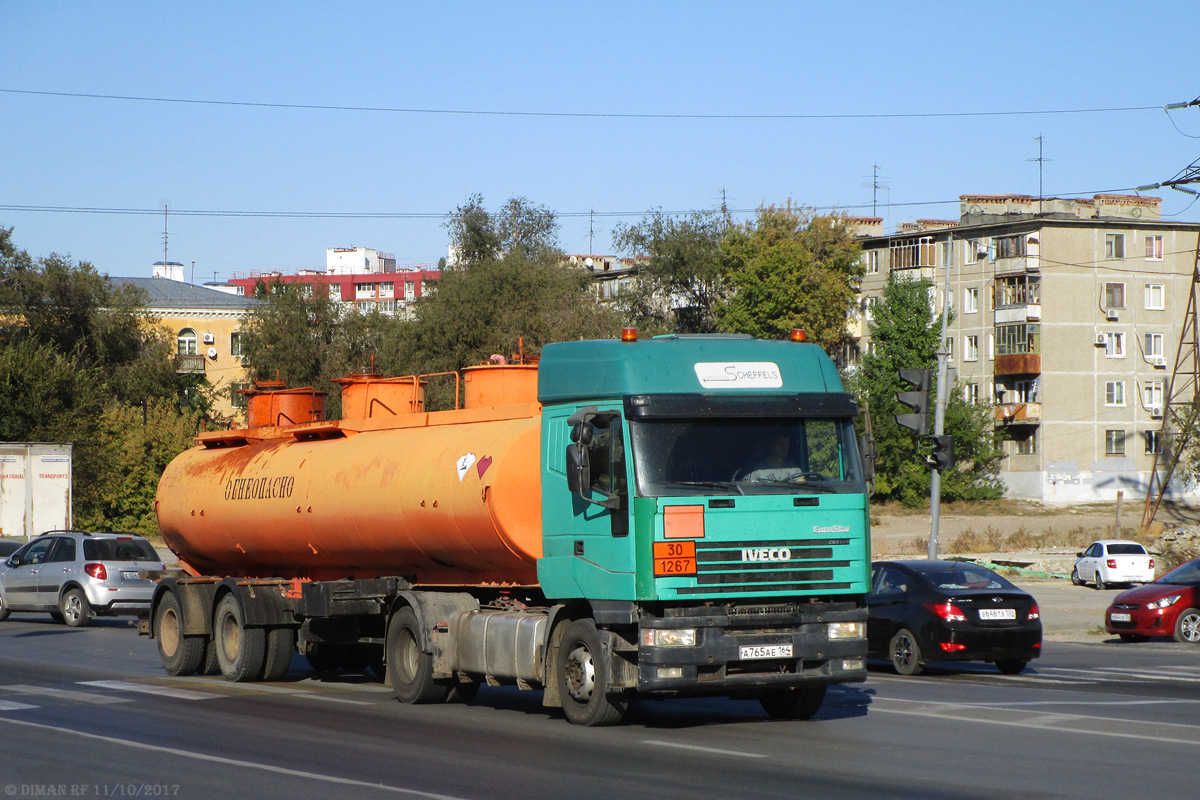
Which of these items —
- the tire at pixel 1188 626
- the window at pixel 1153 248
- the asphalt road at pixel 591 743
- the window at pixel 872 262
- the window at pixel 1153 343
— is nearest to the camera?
the asphalt road at pixel 591 743

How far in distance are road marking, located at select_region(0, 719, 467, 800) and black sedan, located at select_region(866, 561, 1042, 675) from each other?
8874mm

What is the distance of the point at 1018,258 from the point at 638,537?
72.8 metres

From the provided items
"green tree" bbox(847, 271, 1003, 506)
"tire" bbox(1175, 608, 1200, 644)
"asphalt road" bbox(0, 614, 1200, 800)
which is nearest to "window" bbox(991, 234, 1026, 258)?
"green tree" bbox(847, 271, 1003, 506)

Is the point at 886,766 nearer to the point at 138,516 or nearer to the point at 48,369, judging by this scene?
the point at 48,369

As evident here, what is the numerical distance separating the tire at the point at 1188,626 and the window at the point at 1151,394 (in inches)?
2428

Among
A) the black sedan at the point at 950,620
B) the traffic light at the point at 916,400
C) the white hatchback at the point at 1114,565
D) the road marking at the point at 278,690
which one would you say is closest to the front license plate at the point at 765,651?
the road marking at the point at 278,690

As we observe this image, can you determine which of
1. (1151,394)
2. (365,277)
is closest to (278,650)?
(1151,394)

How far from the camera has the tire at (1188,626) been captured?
22.8m

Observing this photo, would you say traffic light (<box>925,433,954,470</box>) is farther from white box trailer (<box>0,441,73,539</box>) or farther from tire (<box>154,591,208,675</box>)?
white box trailer (<box>0,441,73,539</box>)

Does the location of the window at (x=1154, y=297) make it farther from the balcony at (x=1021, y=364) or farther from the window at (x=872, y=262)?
the window at (x=872, y=262)

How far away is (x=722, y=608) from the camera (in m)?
11.2

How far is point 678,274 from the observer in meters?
83.7

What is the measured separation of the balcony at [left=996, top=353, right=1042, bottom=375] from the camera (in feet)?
257

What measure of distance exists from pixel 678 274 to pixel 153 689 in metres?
69.5
